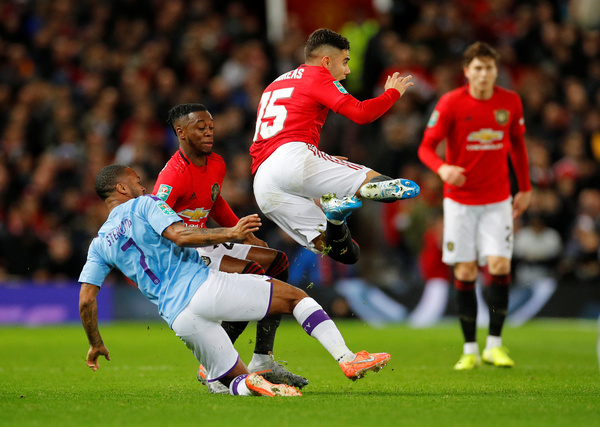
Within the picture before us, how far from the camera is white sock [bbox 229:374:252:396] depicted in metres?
5.99

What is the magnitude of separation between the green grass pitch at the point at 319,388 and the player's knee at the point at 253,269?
3.10ft

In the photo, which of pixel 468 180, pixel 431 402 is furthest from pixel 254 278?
pixel 468 180

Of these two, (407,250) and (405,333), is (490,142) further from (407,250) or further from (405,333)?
(407,250)

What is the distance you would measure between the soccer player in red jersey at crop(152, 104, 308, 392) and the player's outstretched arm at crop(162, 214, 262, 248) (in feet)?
3.40

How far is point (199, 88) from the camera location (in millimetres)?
16938

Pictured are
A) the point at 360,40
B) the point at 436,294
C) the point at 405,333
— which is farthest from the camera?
the point at 360,40

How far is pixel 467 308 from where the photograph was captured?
859 centimetres

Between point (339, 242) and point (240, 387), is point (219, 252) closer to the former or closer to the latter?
point (339, 242)

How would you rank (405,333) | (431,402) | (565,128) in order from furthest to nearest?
(565,128) < (405,333) < (431,402)

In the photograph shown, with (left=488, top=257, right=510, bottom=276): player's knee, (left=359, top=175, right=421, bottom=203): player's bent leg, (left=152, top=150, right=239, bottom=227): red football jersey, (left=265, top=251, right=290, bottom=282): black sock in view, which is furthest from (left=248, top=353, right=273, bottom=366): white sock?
(left=488, top=257, right=510, bottom=276): player's knee

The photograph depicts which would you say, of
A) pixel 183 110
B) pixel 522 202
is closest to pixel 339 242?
pixel 183 110

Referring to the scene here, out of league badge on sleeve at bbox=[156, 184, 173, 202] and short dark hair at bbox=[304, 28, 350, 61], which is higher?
short dark hair at bbox=[304, 28, 350, 61]

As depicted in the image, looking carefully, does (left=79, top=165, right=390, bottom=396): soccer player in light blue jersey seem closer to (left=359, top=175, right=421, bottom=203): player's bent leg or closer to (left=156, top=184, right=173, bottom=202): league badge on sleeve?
(left=156, top=184, right=173, bottom=202): league badge on sleeve

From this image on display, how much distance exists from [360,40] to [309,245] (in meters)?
10.5
